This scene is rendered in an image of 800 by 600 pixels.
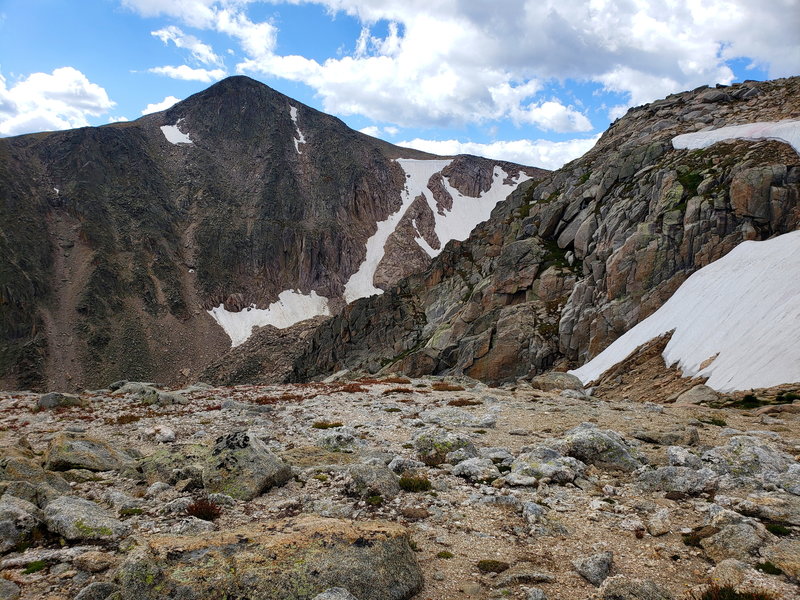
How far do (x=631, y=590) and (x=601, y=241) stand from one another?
157 feet

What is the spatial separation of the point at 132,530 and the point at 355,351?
71.9 metres

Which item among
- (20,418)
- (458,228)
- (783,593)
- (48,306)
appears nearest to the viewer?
(783,593)

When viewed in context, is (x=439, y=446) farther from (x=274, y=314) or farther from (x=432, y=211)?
(x=432, y=211)

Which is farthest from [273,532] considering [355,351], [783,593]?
[355,351]

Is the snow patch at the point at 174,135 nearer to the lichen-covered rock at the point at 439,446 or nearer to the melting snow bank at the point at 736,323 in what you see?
the melting snow bank at the point at 736,323

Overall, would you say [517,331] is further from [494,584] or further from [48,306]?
[48,306]

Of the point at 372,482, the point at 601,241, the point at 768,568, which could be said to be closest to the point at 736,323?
the point at 601,241

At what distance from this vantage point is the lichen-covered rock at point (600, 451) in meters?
12.0

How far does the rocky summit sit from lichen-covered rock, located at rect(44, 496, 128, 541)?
0.05 m

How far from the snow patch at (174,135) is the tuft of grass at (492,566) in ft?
575

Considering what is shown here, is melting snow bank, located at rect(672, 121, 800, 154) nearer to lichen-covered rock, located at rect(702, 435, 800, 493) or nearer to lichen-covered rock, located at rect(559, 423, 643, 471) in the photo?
lichen-covered rock, located at rect(702, 435, 800, 493)

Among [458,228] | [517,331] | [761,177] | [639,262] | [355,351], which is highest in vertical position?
[458,228]

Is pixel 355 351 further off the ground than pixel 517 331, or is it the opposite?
pixel 517 331

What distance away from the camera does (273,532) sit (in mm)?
7352
